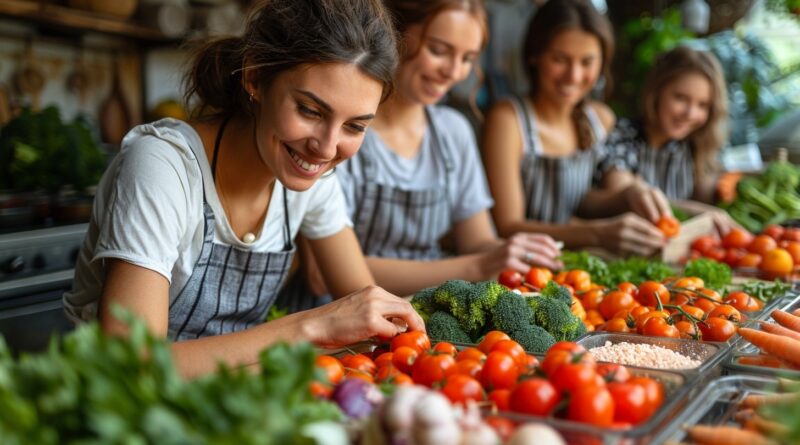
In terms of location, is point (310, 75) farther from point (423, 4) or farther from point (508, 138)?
point (508, 138)

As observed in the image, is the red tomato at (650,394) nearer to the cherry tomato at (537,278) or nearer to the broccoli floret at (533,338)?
the broccoli floret at (533,338)

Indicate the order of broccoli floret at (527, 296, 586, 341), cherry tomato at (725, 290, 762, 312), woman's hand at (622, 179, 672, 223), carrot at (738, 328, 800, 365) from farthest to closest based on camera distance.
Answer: woman's hand at (622, 179, 672, 223)
cherry tomato at (725, 290, 762, 312)
broccoli floret at (527, 296, 586, 341)
carrot at (738, 328, 800, 365)

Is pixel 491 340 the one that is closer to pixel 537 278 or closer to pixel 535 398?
pixel 535 398

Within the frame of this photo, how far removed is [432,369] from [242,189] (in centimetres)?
95

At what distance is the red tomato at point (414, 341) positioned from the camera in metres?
1.74

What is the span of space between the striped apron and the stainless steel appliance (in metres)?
2.27

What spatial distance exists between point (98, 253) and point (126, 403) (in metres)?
0.94

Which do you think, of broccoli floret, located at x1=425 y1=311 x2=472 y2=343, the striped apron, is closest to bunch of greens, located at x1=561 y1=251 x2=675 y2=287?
broccoli floret, located at x1=425 y1=311 x2=472 y2=343

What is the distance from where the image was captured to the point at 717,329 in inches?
78.4

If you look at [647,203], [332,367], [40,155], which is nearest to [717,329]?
[332,367]

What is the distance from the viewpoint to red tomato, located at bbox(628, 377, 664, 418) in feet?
4.35

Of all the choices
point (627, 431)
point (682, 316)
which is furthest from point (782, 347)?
point (627, 431)

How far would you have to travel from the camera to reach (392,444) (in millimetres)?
1125

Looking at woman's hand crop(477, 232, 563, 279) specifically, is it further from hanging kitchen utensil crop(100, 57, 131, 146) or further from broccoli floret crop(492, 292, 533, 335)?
hanging kitchen utensil crop(100, 57, 131, 146)
